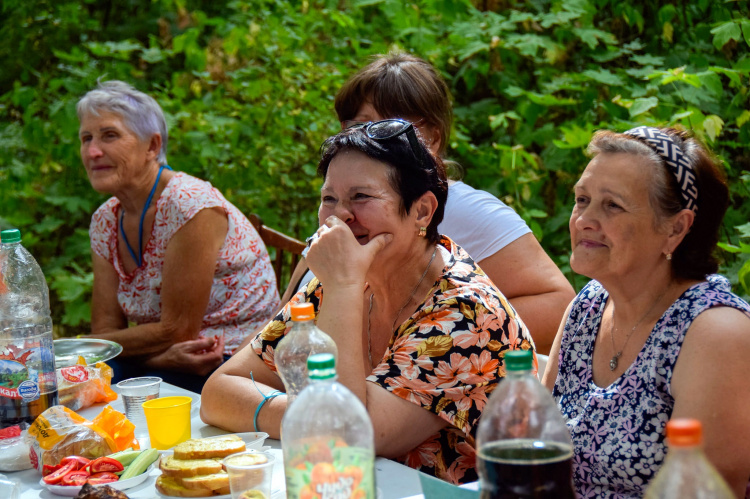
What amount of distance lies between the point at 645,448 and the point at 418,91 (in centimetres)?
153

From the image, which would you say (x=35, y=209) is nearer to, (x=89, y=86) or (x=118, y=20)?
(x=89, y=86)

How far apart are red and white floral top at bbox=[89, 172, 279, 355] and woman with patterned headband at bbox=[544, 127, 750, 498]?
1.79 meters

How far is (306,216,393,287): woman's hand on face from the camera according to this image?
175cm

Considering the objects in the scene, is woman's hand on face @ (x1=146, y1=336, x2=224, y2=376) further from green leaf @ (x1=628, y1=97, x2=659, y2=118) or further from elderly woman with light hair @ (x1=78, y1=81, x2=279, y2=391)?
green leaf @ (x1=628, y1=97, x2=659, y2=118)

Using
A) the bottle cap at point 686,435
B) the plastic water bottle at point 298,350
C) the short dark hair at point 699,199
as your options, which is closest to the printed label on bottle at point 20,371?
the plastic water bottle at point 298,350

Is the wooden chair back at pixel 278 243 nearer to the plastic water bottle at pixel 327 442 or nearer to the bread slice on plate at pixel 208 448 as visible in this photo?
the bread slice on plate at pixel 208 448

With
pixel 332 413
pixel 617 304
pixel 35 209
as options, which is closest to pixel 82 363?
pixel 332 413

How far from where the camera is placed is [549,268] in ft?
8.20

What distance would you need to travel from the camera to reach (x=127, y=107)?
334 centimetres

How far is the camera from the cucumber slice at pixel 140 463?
4.95 feet

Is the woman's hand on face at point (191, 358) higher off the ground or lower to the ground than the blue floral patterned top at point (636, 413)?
lower

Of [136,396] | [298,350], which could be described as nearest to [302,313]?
[298,350]

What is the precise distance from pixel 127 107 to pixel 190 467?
7.31 ft

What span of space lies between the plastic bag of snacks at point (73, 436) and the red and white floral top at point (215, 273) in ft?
4.97
